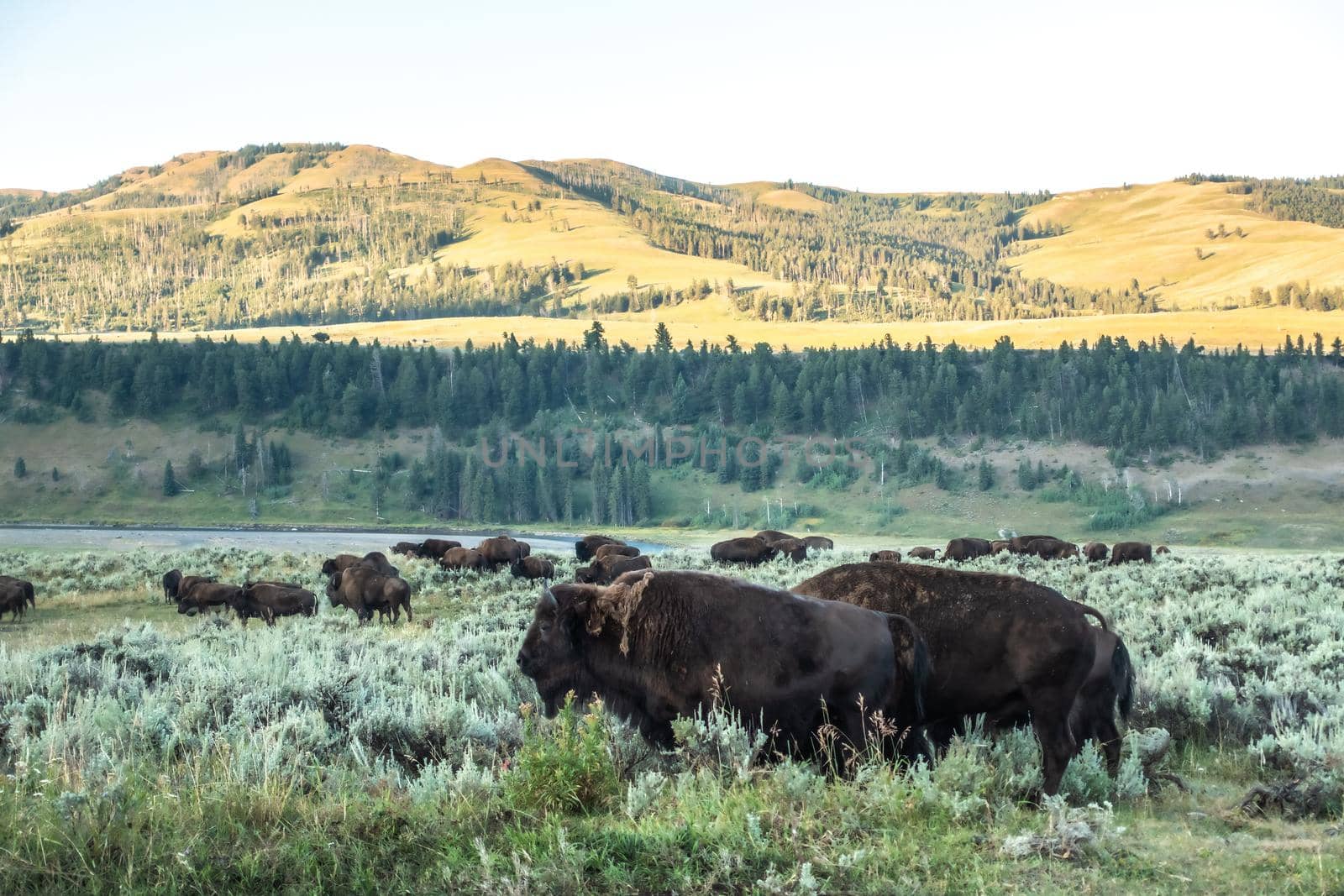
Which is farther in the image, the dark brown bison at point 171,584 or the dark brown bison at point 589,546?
the dark brown bison at point 589,546

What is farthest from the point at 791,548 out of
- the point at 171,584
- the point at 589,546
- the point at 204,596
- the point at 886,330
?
the point at 886,330

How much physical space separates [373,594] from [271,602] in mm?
2085

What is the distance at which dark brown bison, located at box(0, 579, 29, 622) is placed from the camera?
21141mm

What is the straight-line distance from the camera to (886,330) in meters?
168

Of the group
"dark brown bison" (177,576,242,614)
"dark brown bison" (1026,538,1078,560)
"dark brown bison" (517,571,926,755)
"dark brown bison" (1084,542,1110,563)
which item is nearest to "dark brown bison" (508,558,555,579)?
"dark brown bison" (177,576,242,614)

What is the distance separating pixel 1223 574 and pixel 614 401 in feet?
297

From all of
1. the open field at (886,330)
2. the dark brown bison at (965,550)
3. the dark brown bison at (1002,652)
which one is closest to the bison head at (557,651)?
the dark brown bison at (1002,652)

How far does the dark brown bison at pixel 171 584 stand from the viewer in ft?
83.9

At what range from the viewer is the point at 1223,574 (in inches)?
899

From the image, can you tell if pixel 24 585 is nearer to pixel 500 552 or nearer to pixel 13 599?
pixel 13 599

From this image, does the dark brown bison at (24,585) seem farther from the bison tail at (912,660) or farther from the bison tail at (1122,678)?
the bison tail at (1122,678)

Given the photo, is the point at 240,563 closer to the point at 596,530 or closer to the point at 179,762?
the point at 179,762

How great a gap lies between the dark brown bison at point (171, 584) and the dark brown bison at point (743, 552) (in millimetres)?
16985

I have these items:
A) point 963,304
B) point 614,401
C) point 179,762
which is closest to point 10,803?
point 179,762
